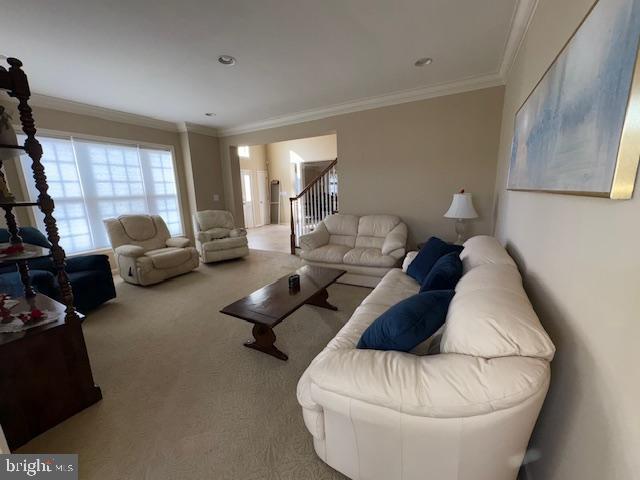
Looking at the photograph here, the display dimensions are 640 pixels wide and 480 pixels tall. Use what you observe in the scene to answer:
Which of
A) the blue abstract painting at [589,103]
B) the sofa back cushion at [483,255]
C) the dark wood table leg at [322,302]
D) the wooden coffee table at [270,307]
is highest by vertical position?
the blue abstract painting at [589,103]

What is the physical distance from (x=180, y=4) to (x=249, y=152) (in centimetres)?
653

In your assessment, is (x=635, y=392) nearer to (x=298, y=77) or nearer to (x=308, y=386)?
(x=308, y=386)

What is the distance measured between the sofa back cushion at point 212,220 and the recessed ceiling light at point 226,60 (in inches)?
112

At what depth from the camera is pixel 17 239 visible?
1724mm

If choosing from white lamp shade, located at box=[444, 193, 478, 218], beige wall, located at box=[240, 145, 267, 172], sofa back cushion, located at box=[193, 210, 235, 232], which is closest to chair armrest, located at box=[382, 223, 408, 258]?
white lamp shade, located at box=[444, 193, 478, 218]

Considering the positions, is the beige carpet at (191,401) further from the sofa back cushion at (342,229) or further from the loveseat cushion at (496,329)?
the sofa back cushion at (342,229)

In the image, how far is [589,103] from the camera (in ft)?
2.77

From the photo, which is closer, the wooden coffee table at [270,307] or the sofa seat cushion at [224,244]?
the wooden coffee table at [270,307]

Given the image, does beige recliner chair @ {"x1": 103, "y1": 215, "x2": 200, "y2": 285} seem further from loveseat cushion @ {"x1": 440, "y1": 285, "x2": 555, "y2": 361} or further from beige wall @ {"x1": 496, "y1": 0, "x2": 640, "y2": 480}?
beige wall @ {"x1": 496, "y1": 0, "x2": 640, "y2": 480}

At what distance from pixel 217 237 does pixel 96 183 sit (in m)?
1.99

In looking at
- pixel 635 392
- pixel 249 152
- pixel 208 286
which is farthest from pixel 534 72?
pixel 249 152

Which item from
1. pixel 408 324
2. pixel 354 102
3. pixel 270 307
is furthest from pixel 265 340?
pixel 354 102

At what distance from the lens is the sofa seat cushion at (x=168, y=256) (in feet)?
12.1

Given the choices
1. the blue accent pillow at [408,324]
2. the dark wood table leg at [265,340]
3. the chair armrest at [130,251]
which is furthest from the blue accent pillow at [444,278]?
the chair armrest at [130,251]
